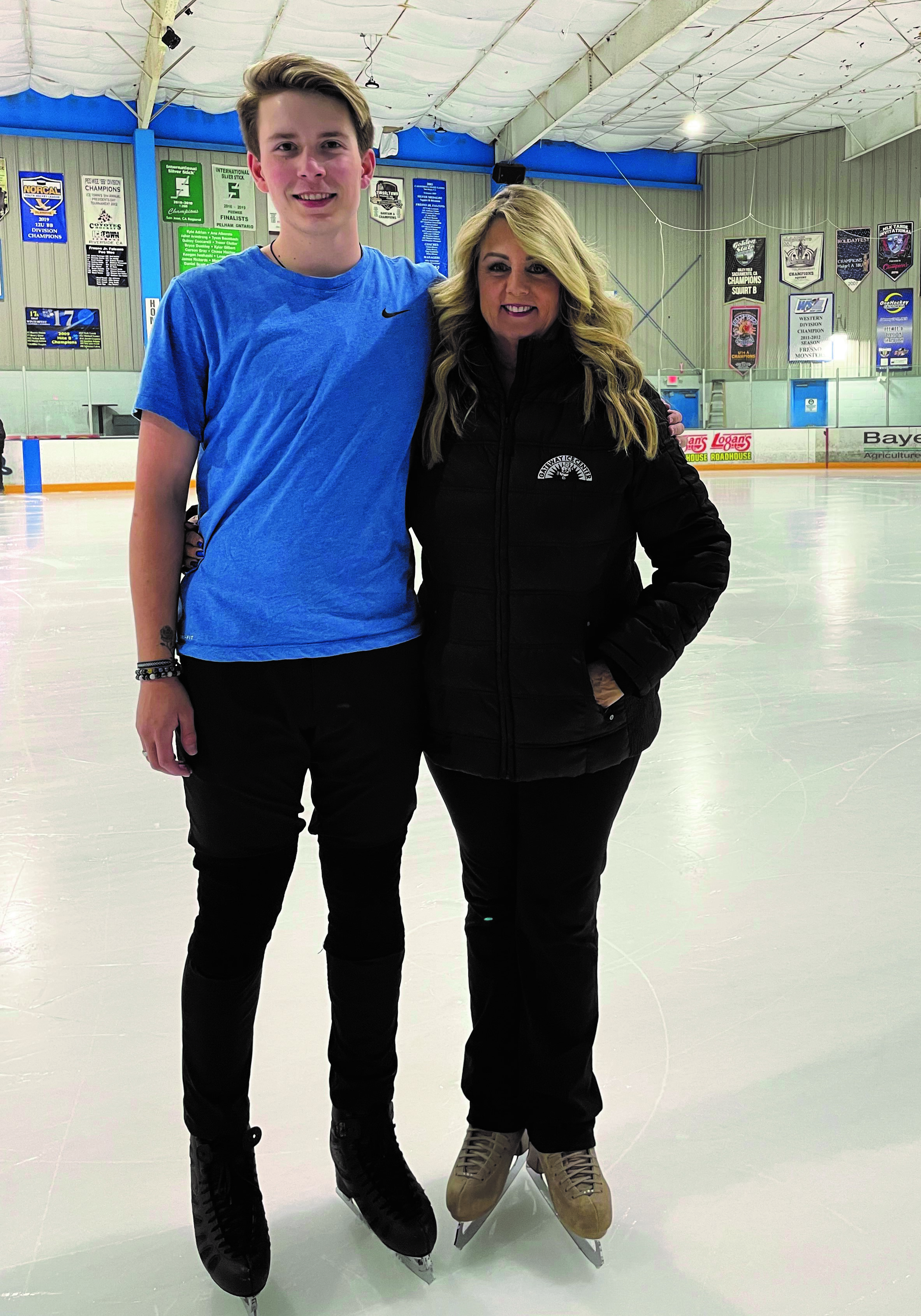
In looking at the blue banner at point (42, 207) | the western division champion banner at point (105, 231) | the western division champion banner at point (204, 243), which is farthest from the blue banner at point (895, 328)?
the blue banner at point (42, 207)

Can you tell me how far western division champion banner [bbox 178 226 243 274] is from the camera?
18.9 m

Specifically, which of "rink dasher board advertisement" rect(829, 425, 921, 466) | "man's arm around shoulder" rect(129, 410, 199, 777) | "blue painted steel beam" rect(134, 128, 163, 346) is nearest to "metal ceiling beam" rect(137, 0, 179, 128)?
"blue painted steel beam" rect(134, 128, 163, 346)

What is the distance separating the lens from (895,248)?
21.3 meters

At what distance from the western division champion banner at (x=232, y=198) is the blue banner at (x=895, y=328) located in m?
12.0

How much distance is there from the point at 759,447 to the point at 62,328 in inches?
488

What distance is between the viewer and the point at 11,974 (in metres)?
2.05

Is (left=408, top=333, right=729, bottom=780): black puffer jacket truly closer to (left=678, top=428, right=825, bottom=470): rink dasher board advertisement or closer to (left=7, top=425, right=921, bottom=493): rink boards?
(left=7, top=425, right=921, bottom=493): rink boards

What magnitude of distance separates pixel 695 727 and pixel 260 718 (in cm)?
252

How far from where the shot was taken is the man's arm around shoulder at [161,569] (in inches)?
51.4

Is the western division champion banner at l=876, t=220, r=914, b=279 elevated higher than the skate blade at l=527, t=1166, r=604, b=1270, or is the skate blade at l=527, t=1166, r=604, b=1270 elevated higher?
the western division champion banner at l=876, t=220, r=914, b=279

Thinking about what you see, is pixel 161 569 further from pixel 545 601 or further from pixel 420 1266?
pixel 420 1266

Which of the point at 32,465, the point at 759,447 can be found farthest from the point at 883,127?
the point at 32,465

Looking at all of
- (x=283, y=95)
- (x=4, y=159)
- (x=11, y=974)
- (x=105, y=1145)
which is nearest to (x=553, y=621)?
(x=283, y=95)

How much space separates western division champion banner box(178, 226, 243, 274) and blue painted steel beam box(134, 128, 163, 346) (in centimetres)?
58
